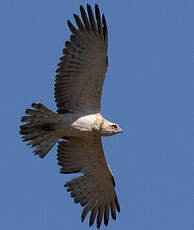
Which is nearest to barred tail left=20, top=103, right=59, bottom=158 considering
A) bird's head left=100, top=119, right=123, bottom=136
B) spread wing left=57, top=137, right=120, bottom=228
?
spread wing left=57, top=137, right=120, bottom=228

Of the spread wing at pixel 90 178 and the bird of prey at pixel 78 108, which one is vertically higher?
the bird of prey at pixel 78 108

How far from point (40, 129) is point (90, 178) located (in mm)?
1836

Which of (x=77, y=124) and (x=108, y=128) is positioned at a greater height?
(x=77, y=124)

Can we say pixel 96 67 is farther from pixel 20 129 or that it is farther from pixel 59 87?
pixel 20 129

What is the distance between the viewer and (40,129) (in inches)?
574

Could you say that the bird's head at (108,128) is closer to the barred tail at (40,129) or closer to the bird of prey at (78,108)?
the bird of prey at (78,108)

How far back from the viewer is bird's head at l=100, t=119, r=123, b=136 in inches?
567

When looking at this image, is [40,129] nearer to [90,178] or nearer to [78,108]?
[78,108]

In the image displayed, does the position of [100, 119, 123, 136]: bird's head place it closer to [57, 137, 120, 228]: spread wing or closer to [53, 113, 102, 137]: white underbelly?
[53, 113, 102, 137]: white underbelly

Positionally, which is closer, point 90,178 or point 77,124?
point 77,124

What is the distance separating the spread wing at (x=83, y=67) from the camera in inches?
559

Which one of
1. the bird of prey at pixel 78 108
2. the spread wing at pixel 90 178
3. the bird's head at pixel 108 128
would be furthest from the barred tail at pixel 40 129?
the bird's head at pixel 108 128

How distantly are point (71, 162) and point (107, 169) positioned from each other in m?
0.85

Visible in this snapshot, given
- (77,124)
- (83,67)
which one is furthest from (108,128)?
(83,67)
